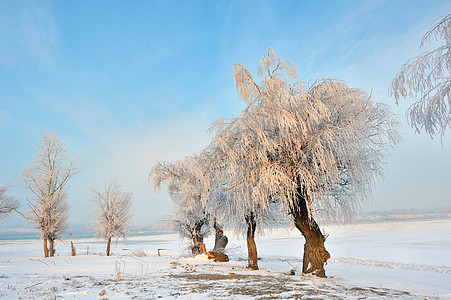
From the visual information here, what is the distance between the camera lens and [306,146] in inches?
401

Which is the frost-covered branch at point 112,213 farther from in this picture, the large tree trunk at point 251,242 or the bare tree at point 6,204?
the large tree trunk at point 251,242

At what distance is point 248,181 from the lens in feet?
34.8

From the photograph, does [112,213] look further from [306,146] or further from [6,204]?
[306,146]

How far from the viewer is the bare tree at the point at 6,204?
24.1m

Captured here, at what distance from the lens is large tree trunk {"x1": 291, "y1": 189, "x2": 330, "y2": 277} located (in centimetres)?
1053

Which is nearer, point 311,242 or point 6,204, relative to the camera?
point 311,242

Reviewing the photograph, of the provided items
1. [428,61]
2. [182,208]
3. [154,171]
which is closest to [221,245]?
[182,208]

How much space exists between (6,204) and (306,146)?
2701 cm

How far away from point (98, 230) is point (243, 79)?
958 inches

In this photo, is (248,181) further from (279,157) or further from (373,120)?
(373,120)

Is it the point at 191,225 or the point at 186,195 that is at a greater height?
the point at 186,195

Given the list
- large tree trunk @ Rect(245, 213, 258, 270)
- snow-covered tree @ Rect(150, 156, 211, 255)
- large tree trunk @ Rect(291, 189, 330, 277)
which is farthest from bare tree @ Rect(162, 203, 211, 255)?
large tree trunk @ Rect(291, 189, 330, 277)

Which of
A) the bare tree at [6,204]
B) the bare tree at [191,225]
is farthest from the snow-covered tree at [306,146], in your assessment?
the bare tree at [6,204]

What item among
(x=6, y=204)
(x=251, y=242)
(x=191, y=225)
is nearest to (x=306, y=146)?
(x=251, y=242)
